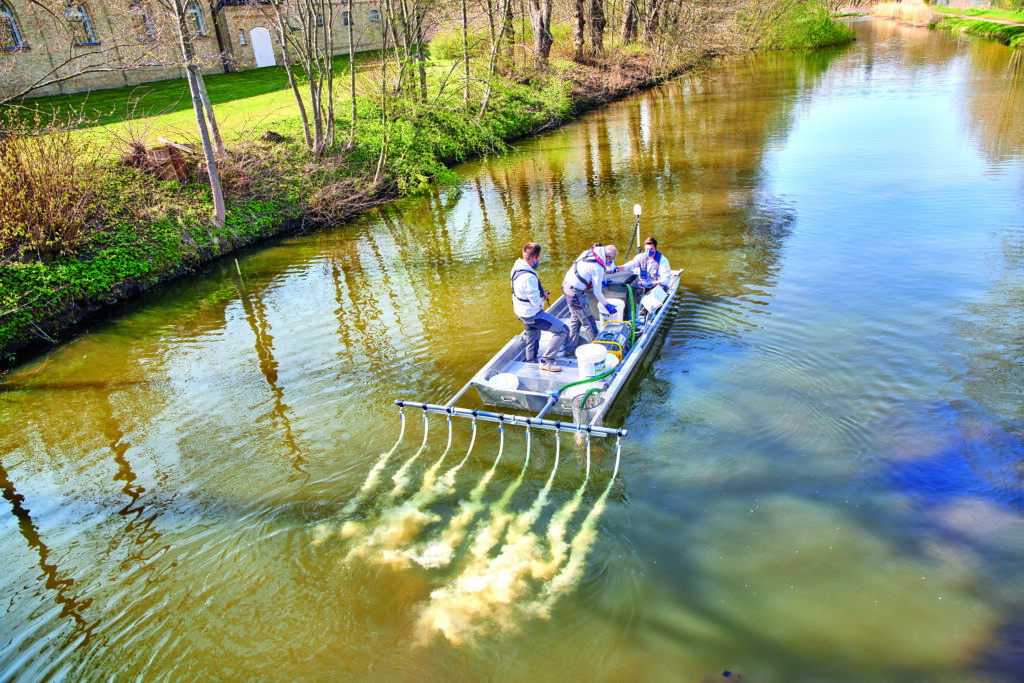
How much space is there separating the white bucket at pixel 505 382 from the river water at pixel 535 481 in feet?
2.02

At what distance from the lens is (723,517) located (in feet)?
21.8

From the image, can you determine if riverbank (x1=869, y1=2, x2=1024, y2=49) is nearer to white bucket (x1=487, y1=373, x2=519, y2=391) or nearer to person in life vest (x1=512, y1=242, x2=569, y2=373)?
person in life vest (x1=512, y1=242, x2=569, y2=373)

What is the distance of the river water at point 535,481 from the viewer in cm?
543

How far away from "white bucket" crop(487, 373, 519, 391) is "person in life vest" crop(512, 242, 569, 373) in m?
0.68

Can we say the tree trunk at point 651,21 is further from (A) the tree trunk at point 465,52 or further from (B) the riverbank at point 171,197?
(A) the tree trunk at point 465,52

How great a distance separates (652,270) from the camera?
1094 centimetres

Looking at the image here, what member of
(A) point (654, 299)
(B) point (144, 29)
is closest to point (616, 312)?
(A) point (654, 299)

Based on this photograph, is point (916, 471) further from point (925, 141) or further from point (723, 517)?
point (925, 141)

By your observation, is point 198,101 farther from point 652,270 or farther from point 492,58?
point 492,58

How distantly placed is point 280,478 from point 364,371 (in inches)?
105

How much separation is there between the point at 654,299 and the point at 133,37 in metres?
11.6

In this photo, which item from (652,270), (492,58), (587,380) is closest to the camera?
(587,380)

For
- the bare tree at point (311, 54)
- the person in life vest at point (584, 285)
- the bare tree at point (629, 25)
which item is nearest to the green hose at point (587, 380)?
the person in life vest at point (584, 285)

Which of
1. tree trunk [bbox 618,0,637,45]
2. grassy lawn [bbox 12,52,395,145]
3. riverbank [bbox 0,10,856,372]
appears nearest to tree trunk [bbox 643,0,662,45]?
tree trunk [bbox 618,0,637,45]
